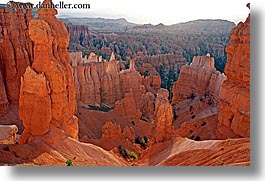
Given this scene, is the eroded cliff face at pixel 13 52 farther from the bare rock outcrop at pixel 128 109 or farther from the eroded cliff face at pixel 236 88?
the eroded cliff face at pixel 236 88

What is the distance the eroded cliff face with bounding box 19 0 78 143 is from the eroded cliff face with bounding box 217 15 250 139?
279 cm

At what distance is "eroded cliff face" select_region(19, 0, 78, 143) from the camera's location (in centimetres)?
726

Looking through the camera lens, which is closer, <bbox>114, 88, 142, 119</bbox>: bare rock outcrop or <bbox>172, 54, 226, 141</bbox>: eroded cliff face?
<bbox>172, 54, 226, 141</bbox>: eroded cliff face

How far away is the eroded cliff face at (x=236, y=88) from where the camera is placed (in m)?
6.08

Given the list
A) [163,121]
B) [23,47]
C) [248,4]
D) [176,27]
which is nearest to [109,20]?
[176,27]

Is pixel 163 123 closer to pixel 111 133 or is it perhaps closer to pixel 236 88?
pixel 236 88

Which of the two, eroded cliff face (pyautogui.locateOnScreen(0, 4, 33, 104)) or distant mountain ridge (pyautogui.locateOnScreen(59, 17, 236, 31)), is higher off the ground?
distant mountain ridge (pyautogui.locateOnScreen(59, 17, 236, 31))

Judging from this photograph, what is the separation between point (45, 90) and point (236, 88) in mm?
3292

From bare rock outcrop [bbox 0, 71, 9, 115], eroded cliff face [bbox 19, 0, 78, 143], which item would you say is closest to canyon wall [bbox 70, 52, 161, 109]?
bare rock outcrop [bbox 0, 71, 9, 115]

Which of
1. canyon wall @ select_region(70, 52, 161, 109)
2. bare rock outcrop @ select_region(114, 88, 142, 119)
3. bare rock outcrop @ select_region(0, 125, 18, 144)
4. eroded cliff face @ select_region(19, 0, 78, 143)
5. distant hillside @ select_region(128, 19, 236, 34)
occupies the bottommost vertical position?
bare rock outcrop @ select_region(114, 88, 142, 119)

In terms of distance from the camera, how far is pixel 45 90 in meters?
7.35

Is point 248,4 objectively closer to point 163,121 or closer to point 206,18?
point 206,18

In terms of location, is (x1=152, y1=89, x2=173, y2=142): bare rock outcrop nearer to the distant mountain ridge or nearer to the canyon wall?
the distant mountain ridge

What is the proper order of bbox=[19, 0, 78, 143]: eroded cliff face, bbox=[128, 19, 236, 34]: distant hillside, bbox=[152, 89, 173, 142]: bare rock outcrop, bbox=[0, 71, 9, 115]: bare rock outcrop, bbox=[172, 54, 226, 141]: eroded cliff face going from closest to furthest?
1. bbox=[128, 19, 236, 34]: distant hillside
2. bbox=[19, 0, 78, 143]: eroded cliff face
3. bbox=[152, 89, 173, 142]: bare rock outcrop
4. bbox=[172, 54, 226, 141]: eroded cliff face
5. bbox=[0, 71, 9, 115]: bare rock outcrop
